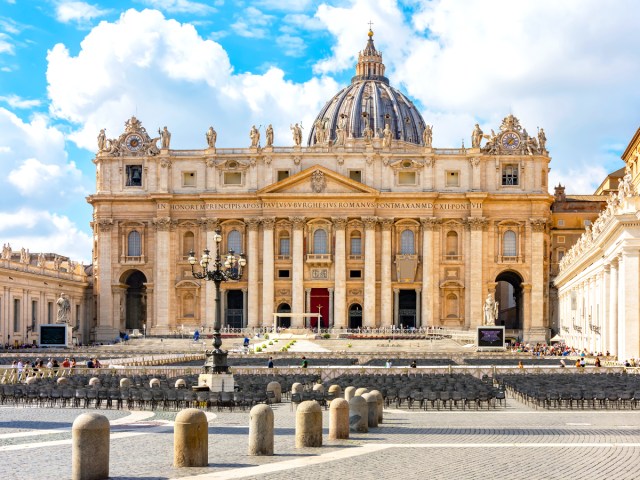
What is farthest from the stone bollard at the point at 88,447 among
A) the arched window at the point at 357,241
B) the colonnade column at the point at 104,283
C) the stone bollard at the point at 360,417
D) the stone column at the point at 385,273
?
the colonnade column at the point at 104,283

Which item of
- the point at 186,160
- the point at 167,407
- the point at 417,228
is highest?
the point at 186,160

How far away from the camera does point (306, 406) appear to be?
20531mm

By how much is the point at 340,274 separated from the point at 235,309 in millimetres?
12305

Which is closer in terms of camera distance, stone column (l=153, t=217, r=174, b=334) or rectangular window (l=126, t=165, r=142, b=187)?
stone column (l=153, t=217, r=174, b=334)

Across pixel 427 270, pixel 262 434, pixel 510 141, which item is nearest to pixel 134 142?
pixel 427 270

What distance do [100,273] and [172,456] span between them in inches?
3481

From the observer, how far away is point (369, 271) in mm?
102375

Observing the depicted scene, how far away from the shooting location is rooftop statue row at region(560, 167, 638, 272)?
170 ft

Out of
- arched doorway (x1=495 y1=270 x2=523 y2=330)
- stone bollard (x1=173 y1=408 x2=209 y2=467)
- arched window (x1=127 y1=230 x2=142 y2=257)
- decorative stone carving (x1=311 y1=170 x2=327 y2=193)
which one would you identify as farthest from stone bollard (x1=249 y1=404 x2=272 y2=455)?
arched window (x1=127 y1=230 x2=142 y2=257)

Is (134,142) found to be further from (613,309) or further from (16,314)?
(613,309)

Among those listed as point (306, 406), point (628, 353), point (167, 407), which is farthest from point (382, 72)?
point (306, 406)

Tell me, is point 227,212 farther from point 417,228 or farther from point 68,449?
point 68,449

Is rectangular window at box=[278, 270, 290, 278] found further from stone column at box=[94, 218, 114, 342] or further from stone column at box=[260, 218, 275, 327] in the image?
stone column at box=[94, 218, 114, 342]

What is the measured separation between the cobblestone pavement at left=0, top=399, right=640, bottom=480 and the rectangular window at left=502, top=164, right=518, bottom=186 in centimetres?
7582
